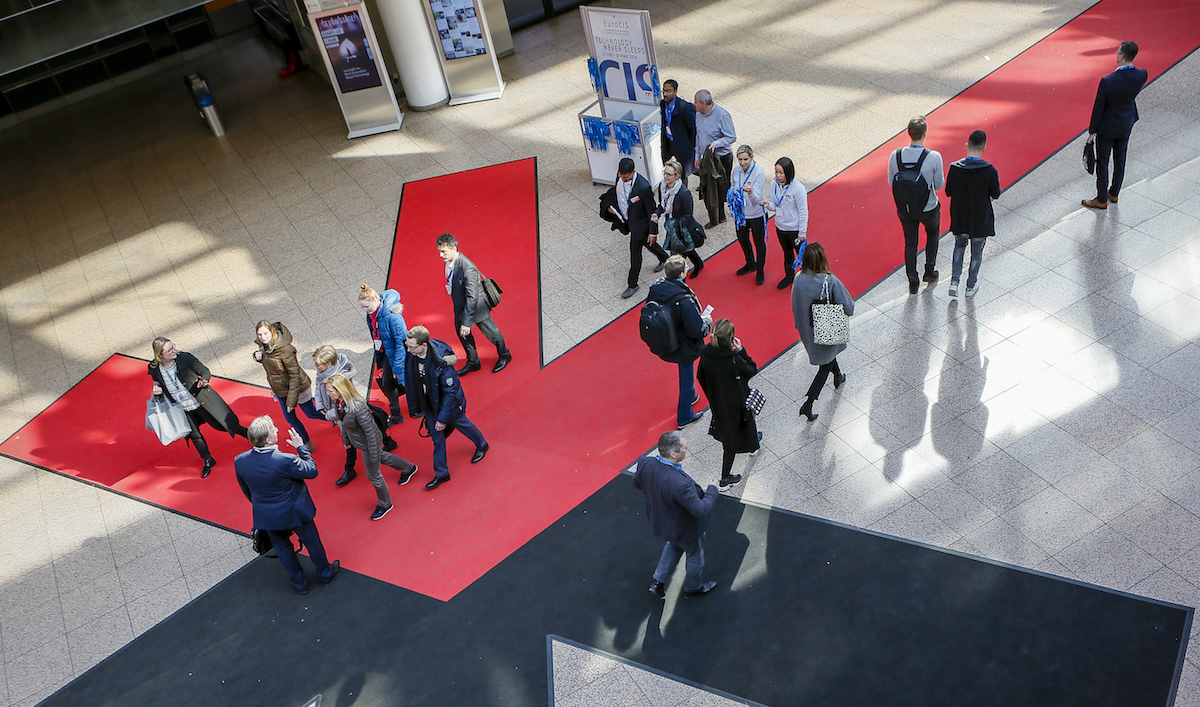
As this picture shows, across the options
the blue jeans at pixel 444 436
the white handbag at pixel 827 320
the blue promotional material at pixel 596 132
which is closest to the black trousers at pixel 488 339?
the blue jeans at pixel 444 436

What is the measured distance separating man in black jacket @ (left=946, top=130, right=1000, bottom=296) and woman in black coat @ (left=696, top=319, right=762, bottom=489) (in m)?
2.66

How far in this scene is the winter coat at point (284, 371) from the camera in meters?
7.12

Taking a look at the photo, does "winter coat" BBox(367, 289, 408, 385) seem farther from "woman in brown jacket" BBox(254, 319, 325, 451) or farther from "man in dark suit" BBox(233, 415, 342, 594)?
"man in dark suit" BBox(233, 415, 342, 594)

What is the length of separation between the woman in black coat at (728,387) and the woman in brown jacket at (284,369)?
327 centimetres

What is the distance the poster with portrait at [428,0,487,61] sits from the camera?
513 inches

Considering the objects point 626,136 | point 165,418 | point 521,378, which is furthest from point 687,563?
point 626,136

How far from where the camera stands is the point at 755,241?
8.07 meters

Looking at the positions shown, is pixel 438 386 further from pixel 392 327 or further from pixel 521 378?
pixel 521 378

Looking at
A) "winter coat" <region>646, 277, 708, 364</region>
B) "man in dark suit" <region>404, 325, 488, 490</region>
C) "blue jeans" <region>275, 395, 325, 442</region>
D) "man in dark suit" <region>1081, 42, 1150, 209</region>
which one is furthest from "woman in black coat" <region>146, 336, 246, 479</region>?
"man in dark suit" <region>1081, 42, 1150, 209</region>

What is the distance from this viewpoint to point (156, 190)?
13.1m

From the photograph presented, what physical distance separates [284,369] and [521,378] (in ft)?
6.81

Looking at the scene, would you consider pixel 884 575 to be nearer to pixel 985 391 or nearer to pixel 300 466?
pixel 985 391

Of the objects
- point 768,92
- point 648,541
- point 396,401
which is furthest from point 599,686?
point 768,92

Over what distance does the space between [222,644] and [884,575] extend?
15.1 feet
